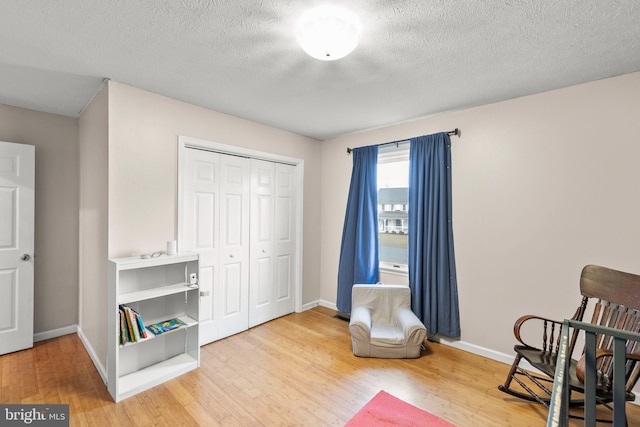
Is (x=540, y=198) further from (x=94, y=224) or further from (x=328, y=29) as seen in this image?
(x=94, y=224)

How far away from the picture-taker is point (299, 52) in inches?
75.6

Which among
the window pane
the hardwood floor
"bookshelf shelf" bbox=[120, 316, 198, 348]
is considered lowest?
the hardwood floor

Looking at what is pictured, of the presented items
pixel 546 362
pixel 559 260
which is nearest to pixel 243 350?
pixel 546 362

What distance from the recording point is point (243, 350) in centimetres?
290

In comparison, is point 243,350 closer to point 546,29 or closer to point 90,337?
point 90,337

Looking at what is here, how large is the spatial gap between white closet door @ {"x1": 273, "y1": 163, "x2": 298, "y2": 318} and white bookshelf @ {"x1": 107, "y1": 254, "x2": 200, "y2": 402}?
1282 mm

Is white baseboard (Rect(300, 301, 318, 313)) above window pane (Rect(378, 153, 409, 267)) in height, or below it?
below

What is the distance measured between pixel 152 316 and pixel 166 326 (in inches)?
7.2

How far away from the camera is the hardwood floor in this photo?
196cm

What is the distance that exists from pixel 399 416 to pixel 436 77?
8.36ft

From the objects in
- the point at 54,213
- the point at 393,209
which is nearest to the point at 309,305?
the point at 393,209

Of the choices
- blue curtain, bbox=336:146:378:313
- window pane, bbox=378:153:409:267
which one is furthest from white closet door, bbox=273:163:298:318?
window pane, bbox=378:153:409:267

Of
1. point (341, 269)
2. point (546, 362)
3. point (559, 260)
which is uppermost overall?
point (559, 260)

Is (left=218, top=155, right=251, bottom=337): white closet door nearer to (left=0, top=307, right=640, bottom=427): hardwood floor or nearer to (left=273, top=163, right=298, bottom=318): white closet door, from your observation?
→ (left=0, top=307, right=640, bottom=427): hardwood floor
